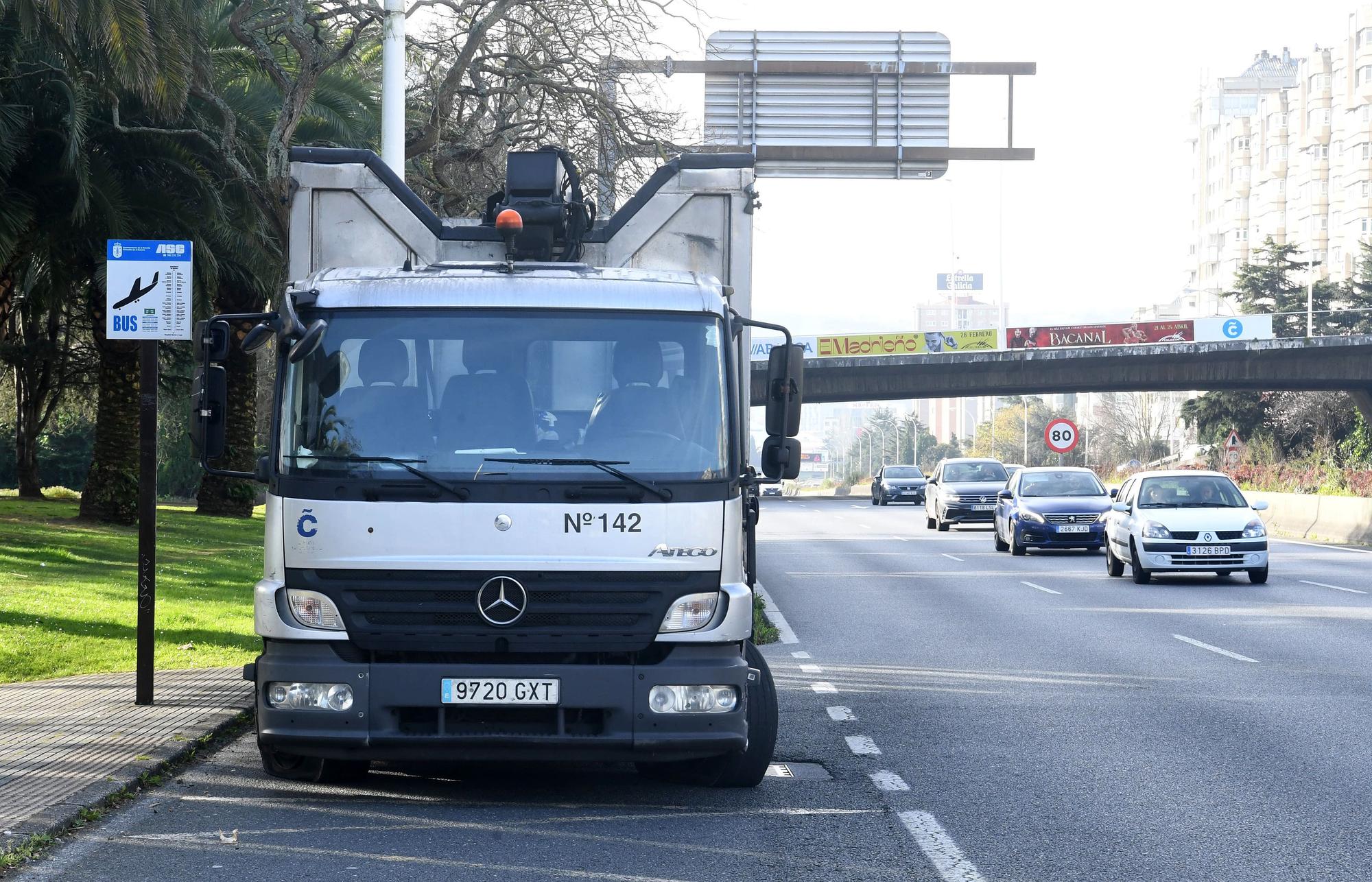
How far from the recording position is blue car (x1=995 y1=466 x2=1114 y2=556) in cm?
2786

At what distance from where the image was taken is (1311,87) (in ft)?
384

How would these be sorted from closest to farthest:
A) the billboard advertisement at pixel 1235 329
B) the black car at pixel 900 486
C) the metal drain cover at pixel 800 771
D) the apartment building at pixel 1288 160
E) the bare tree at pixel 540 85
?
the metal drain cover at pixel 800 771 → the bare tree at pixel 540 85 → the billboard advertisement at pixel 1235 329 → the black car at pixel 900 486 → the apartment building at pixel 1288 160

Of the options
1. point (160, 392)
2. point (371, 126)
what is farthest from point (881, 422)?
point (371, 126)

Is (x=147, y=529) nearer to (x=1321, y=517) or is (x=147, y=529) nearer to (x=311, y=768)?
(x=311, y=768)

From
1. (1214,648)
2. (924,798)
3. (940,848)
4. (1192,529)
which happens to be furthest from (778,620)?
(940,848)

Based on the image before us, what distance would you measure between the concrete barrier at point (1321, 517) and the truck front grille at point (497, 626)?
25948mm

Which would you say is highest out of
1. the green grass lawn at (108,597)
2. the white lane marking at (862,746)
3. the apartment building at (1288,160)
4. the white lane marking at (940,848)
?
the apartment building at (1288,160)

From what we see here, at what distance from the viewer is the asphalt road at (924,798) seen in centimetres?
635

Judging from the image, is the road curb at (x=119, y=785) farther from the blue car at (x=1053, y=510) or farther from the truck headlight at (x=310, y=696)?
the blue car at (x=1053, y=510)

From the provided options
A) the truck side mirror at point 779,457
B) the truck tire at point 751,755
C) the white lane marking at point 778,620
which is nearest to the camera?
the truck tire at point 751,755

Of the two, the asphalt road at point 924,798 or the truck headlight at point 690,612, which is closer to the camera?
the asphalt road at point 924,798

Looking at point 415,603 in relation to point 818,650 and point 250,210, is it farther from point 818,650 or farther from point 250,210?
point 250,210

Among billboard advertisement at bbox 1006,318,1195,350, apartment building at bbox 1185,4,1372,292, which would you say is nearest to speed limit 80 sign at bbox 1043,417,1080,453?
billboard advertisement at bbox 1006,318,1195,350

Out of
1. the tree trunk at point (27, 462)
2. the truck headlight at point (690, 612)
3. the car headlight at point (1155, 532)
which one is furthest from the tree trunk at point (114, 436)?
the truck headlight at point (690, 612)
